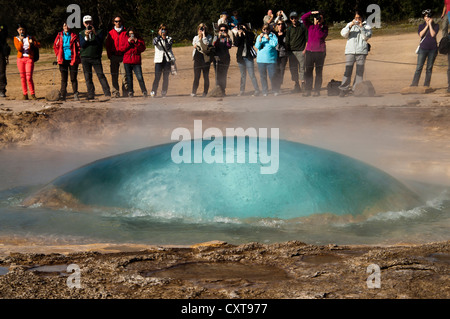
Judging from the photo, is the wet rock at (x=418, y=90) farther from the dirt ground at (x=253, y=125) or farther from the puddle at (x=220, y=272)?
the puddle at (x=220, y=272)

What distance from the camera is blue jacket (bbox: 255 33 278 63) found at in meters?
10.7

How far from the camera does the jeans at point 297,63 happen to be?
10.8 meters

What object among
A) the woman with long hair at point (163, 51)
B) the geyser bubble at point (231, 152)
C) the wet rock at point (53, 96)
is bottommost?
the wet rock at point (53, 96)

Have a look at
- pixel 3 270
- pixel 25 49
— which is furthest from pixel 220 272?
pixel 25 49

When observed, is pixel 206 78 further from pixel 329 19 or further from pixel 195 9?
pixel 329 19

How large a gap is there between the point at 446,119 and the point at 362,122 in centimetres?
110

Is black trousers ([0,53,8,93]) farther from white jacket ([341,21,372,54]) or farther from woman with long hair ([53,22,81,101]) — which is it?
white jacket ([341,21,372,54])

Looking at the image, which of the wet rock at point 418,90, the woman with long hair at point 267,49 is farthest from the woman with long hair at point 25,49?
the wet rock at point 418,90

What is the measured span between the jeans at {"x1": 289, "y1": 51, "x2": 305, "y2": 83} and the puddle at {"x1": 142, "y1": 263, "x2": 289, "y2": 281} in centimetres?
729

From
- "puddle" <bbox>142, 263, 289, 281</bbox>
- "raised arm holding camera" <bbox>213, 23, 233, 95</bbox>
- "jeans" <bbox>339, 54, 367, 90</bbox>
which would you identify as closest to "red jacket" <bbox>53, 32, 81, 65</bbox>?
"raised arm holding camera" <bbox>213, 23, 233, 95</bbox>

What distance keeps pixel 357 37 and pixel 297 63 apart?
1177 millimetres

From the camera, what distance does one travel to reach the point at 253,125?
30.0 feet

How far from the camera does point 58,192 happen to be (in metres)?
5.98

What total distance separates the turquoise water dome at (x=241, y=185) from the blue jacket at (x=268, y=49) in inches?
197
